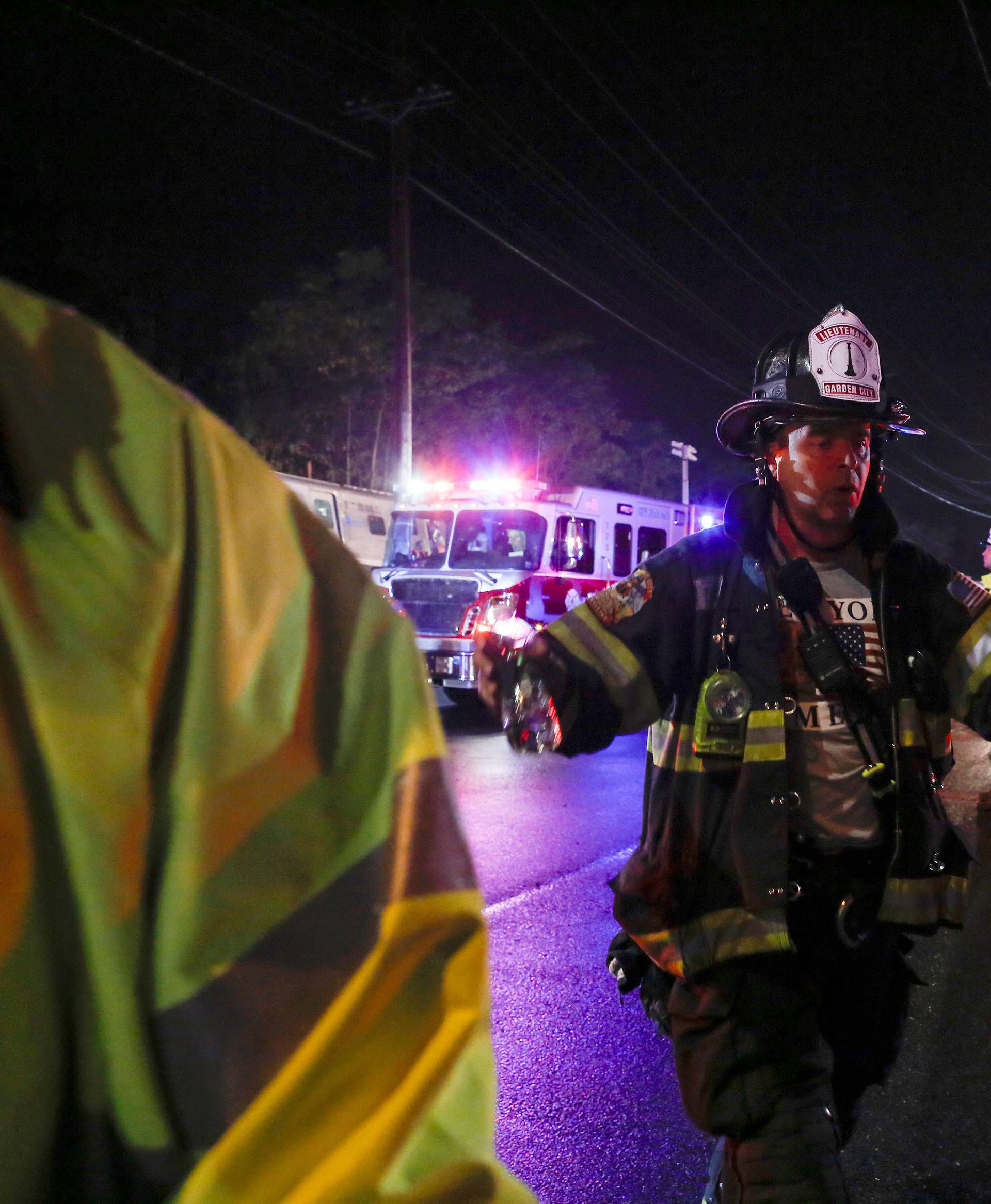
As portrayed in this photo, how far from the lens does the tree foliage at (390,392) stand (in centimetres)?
2697

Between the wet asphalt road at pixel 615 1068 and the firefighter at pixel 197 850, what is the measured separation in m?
0.77

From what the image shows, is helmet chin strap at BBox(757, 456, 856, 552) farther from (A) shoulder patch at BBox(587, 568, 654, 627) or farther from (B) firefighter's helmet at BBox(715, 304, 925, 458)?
(A) shoulder patch at BBox(587, 568, 654, 627)

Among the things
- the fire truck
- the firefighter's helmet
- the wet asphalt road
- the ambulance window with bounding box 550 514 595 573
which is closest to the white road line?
the wet asphalt road

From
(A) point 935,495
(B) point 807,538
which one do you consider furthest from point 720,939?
(A) point 935,495

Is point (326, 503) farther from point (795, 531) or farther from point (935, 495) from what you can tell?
point (935, 495)

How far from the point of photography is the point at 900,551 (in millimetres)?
2520

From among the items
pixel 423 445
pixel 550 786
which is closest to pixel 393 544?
pixel 550 786

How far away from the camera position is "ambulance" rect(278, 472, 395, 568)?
18641 mm

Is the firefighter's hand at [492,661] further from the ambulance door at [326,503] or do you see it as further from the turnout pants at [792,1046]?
the ambulance door at [326,503]

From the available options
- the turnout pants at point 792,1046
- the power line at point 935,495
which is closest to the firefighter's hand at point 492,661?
the turnout pants at point 792,1046

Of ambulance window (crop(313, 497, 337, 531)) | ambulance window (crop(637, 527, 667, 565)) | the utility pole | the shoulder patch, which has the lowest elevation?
the shoulder patch

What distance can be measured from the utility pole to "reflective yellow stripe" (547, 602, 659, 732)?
1624cm

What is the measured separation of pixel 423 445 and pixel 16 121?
30.7 meters

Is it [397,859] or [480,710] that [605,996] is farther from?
[480,710]
